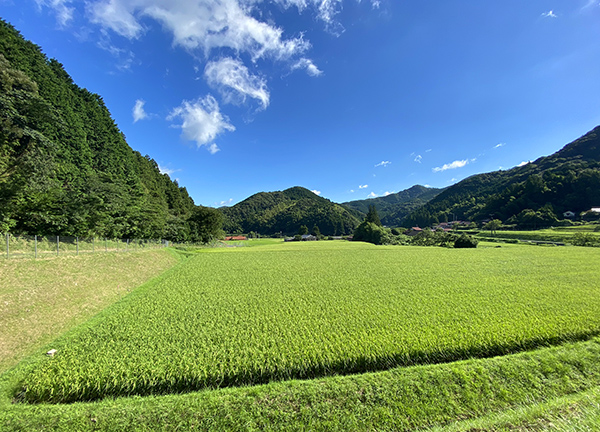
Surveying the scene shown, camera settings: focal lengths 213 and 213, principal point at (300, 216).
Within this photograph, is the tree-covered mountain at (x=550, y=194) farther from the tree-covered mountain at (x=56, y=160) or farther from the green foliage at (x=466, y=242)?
the tree-covered mountain at (x=56, y=160)

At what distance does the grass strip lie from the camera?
161 inches

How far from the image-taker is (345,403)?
4.52 metres

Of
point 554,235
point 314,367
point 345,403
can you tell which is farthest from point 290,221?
point 345,403

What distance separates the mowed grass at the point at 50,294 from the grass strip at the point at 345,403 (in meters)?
3.49

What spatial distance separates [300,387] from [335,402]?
81cm

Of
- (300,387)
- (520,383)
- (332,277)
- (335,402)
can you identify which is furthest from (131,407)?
(332,277)

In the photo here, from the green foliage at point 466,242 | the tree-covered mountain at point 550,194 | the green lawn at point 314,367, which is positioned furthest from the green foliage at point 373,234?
the green lawn at point 314,367

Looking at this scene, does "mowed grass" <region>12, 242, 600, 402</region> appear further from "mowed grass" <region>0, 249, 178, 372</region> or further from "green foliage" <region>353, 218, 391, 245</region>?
"green foliage" <region>353, 218, 391, 245</region>

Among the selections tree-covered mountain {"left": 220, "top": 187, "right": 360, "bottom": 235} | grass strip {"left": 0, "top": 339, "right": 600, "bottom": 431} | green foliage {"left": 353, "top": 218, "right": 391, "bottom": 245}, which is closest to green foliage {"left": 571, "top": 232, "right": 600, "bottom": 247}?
green foliage {"left": 353, "top": 218, "right": 391, "bottom": 245}

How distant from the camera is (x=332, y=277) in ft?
50.8

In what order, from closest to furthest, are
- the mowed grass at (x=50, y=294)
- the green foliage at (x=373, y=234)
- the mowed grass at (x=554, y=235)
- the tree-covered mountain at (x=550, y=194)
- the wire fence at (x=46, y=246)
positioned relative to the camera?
the mowed grass at (x=50, y=294) < the wire fence at (x=46, y=246) < the mowed grass at (x=554, y=235) < the green foliage at (x=373, y=234) < the tree-covered mountain at (x=550, y=194)

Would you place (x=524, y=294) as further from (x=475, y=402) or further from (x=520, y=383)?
(x=475, y=402)

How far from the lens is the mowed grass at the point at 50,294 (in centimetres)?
760

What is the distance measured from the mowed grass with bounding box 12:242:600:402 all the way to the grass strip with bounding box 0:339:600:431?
0.40 m
